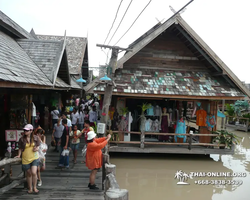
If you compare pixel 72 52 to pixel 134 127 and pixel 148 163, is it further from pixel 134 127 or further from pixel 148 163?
pixel 148 163

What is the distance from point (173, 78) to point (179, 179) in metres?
4.59

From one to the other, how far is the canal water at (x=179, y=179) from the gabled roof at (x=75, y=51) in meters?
9.32

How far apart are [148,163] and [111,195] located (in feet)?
22.2

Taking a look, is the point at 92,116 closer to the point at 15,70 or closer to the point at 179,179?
the point at 179,179

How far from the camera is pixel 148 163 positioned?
9.40 m

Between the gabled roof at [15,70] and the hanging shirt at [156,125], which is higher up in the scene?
the gabled roof at [15,70]

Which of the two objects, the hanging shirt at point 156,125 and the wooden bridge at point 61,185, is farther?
the hanging shirt at point 156,125

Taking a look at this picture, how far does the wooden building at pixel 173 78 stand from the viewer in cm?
905

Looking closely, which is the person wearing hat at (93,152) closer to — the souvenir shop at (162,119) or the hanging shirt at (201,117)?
the souvenir shop at (162,119)

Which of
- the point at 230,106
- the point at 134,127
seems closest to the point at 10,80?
the point at 134,127

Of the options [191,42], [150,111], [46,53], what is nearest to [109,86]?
[46,53]

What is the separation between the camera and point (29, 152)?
181 inches

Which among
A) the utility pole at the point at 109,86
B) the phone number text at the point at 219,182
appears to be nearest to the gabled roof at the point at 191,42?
the utility pole at the point at 109,86

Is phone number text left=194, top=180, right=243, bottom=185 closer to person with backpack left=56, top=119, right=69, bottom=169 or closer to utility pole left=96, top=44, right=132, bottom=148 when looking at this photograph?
utility pole left=96, top=44, right=132, bottom=148
